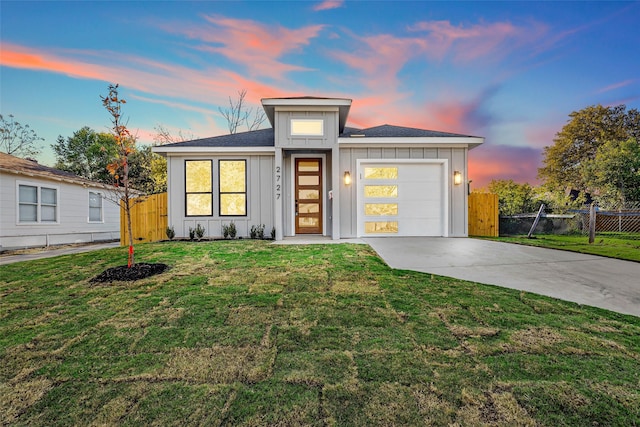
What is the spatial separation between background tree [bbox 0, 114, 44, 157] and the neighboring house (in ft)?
34.3

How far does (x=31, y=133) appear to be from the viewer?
1739 centimetres

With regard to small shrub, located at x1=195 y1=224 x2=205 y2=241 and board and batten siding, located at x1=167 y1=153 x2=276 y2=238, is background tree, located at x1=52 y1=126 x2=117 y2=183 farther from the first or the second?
small shrub, located at x1=195 y1=224 x2=205 y2=241

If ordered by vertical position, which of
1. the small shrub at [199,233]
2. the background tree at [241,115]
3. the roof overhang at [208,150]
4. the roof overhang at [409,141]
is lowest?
the small shrub at [199,233]

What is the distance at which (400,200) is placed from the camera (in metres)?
7.88

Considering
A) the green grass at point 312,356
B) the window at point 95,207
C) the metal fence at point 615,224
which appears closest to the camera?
the green grass at point 312,356

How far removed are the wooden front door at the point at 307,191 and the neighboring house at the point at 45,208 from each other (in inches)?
222

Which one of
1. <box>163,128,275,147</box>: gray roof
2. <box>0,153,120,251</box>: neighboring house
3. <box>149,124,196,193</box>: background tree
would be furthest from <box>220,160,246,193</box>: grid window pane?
<box>149,124,196,193</box>: background tree

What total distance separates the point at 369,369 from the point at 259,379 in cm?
71

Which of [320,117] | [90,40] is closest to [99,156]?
[90,40]

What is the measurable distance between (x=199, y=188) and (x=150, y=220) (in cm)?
211

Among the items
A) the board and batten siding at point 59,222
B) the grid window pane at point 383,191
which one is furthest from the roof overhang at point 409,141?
the board and batten siding at point 59,222

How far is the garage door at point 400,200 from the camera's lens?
788 centimetres

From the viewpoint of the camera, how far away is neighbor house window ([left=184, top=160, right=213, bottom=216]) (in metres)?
8.27

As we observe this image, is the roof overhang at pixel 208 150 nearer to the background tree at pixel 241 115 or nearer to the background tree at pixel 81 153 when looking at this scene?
the background tree at pixel 241 115
